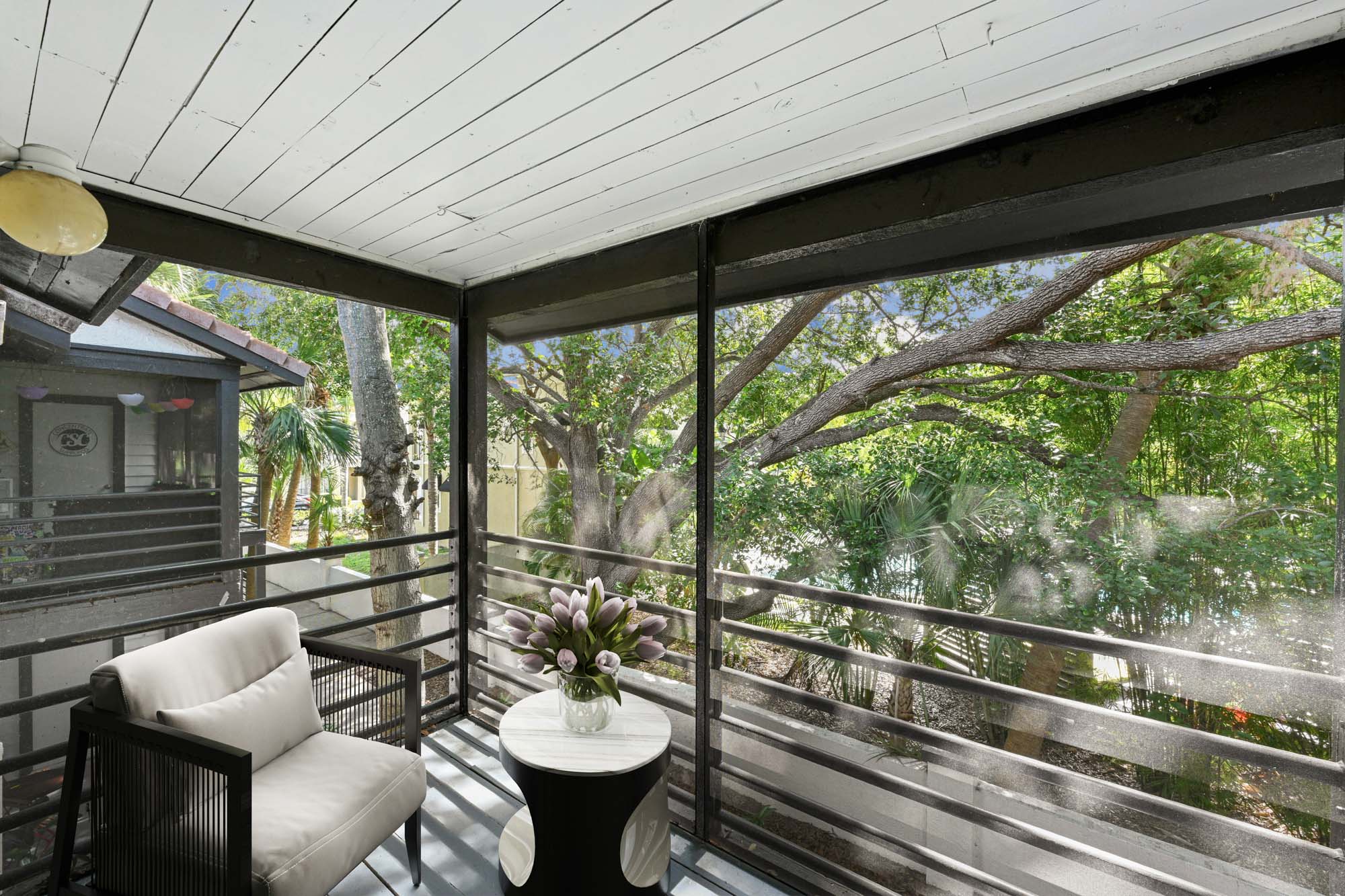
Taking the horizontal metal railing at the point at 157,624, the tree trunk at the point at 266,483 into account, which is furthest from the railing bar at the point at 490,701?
the tree trunk at the point at 266,483

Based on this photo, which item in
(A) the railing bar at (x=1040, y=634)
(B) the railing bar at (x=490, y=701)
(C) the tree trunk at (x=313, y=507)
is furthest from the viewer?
(C) the tree trunk at (x=313, y=507)

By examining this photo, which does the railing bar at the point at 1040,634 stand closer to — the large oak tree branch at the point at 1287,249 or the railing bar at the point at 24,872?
the large oak tree branch at the point at 1287,249

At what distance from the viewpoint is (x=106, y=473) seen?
2.33 metres

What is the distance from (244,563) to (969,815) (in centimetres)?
271

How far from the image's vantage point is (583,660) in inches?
73.1

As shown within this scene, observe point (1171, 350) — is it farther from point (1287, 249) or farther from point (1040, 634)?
point (1040, 634)

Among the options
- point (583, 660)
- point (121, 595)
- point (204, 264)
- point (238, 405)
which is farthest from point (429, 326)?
point (583, 660)

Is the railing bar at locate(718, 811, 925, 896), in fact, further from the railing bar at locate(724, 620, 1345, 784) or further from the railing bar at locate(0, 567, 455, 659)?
the railing bar at locate(0, 567, 455, 659)

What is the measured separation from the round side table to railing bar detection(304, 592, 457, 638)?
123cm

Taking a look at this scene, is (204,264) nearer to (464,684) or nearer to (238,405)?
(238,405)

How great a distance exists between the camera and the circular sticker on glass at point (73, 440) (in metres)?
2.13

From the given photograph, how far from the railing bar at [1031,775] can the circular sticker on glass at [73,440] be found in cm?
277

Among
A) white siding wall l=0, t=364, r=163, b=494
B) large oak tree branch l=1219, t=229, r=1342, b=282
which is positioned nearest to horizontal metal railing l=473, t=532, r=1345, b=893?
large oak tree branch l=1219, t=229, r=1342, b=282

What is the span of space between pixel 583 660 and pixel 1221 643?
5.47 feet
